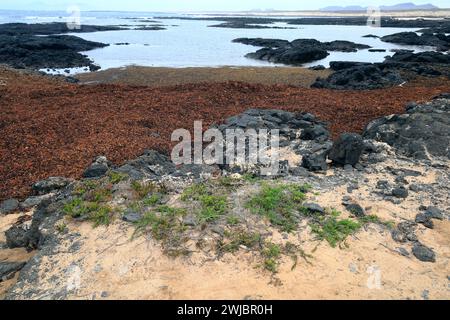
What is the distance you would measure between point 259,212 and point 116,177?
2.95 m

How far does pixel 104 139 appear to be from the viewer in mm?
10680

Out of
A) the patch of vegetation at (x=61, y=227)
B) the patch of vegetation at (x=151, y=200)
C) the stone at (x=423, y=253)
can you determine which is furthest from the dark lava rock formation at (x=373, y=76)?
the patch of vegetation at (x=61, y=227)

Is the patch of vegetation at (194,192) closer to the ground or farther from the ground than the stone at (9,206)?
farther from the ground

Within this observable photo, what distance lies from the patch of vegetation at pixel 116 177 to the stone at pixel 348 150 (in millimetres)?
4692

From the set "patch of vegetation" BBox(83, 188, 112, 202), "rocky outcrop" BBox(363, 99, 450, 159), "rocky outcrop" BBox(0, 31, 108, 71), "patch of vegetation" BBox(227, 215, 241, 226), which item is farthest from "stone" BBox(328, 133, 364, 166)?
"rocky outcrop" BBox(0, 31, 108, 71)

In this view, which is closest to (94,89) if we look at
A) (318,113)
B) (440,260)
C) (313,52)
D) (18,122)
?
(18,122)

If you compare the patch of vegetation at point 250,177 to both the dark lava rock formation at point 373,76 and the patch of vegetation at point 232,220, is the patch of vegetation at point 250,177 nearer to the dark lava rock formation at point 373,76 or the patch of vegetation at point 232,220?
the patch of vegetation at point 232,220

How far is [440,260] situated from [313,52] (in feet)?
119

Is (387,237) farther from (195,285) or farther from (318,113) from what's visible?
(318,113)

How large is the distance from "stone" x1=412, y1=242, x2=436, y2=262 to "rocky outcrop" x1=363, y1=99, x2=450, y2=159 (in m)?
3.90

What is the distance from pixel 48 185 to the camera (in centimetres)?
844

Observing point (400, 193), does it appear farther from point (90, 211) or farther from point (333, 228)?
point (90, 211)

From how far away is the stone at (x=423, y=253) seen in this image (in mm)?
5863

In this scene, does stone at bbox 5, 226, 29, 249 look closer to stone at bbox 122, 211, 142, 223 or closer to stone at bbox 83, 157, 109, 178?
stone at bbox 122, 211, 142, 223
